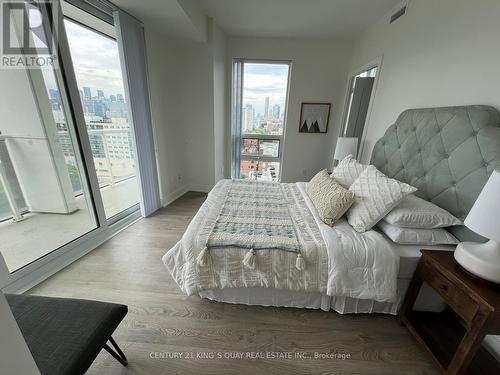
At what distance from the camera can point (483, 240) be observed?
1.21m

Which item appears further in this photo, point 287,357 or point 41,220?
point 41,220

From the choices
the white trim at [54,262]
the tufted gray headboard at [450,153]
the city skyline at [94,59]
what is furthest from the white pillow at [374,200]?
the city skyline at [94,59]

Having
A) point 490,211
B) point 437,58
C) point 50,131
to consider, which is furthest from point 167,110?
point 490,211

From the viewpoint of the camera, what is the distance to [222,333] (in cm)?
133

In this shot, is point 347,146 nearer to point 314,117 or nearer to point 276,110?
point 314,117

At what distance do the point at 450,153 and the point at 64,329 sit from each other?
2.48 m

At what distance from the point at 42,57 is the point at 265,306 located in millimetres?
2780

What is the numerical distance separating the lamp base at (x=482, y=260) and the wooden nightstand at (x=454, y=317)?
0.05 m

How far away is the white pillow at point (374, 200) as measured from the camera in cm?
139

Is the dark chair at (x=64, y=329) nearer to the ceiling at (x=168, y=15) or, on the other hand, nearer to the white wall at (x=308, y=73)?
the ceiling at (x=168, y=15)

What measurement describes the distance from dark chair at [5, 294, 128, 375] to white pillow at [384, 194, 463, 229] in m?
1.75

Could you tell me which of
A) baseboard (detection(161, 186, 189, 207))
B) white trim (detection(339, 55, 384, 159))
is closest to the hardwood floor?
baseboard (detection(161, 186, 189, 207))

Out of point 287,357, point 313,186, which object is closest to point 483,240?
point 313,186

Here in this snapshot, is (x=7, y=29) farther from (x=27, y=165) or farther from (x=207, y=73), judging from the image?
(x=207, y=73)
